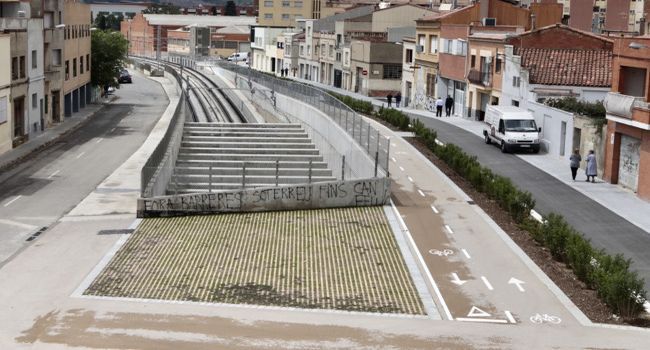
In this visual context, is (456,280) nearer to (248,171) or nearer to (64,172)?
(248,171)

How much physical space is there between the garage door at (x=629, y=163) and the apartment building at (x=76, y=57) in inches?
1772

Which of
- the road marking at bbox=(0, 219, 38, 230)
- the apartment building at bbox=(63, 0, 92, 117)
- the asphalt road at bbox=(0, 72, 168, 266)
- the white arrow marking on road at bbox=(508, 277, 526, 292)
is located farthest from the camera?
the apartment building at bbox=(63, 0, 92, 117)

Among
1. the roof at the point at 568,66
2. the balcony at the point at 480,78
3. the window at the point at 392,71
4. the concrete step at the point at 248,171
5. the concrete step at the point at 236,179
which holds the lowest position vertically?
the concrete step at the point at 236,179

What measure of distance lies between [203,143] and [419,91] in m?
33.6

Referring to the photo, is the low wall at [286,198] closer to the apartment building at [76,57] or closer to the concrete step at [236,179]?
the concrete step at [236,179]

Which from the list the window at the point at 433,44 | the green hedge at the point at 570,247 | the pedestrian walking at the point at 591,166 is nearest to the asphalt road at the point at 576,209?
the green hedge at the point at 570,247

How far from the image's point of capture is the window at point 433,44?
76.8m

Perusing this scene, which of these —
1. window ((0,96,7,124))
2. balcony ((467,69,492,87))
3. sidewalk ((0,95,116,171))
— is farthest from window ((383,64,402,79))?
window ((0,96,7,124))

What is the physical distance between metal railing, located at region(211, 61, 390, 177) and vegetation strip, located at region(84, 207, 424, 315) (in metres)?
3.33

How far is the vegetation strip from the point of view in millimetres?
24047

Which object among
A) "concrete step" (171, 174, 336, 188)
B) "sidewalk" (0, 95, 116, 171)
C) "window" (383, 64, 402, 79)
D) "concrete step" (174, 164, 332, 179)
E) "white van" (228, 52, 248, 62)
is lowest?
"sidewalk" (0, 95, 116, 171)

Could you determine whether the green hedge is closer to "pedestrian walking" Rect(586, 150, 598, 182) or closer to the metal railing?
the metal railing

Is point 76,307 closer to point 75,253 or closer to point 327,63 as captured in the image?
point 75,253

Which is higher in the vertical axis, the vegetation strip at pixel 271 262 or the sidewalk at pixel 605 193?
the sidewalk at pixel 605 193
